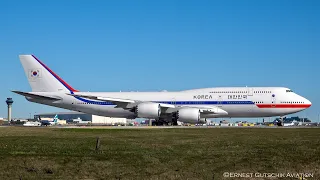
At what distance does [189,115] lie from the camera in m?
64.8

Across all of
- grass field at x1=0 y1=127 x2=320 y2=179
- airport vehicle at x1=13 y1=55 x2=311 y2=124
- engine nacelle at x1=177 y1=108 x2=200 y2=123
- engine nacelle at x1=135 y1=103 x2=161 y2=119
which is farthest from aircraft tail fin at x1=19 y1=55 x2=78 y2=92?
grass field at x1=0 y1=127 x2=320 y2=179

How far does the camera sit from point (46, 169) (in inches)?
856

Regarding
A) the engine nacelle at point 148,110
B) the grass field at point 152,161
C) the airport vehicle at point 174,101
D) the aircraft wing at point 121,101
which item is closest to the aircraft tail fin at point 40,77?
the airport vehicle at point 174,101

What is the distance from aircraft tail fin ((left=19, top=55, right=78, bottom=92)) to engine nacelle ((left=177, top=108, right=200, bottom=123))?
64.2ft

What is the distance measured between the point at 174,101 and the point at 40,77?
2170cm

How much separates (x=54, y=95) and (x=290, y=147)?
51.2 meters

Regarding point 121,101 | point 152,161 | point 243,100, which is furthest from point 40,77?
point 152,161

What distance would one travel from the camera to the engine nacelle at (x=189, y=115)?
64.6 metres

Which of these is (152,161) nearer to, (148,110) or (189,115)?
(189,115)

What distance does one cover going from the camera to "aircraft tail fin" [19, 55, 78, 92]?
74375mm

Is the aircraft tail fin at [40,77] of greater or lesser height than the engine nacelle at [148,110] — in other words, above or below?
above

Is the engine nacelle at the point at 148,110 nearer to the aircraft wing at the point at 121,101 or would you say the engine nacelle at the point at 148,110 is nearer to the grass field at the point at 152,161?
the aircraft wing at the point at 121,101

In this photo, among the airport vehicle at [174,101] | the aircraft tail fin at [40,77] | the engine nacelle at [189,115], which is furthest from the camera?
the aircraft tail fin at [40,77]

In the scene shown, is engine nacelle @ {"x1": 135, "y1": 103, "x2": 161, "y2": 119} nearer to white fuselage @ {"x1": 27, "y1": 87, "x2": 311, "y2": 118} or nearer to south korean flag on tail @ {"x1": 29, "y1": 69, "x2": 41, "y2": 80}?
white fuselage @ {"x1": 27, "y1": 87, "x2": 311, "y2": 118}
